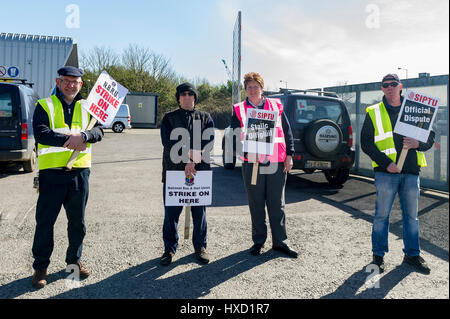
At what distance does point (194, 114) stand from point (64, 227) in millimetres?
2456

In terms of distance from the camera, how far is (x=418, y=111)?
3541mm

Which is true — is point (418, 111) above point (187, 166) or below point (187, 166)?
above

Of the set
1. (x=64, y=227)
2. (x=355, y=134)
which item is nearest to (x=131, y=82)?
(x=355, y=134)

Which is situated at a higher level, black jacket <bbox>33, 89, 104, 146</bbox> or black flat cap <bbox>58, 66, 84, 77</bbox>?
black flat cap <bbox>58, 66, 84, 77</bbox>

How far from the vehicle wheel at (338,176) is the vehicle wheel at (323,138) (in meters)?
1.07

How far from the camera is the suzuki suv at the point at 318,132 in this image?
6.69 meters

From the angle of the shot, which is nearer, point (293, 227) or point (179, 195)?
point (179, 195)

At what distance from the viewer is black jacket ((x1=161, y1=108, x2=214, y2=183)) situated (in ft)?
11.9

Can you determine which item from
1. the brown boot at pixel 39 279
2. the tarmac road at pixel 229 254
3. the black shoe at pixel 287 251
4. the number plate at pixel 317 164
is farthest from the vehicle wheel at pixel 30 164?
the black shoe at pixel 287 251

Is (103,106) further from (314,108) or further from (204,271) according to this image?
(314,108)

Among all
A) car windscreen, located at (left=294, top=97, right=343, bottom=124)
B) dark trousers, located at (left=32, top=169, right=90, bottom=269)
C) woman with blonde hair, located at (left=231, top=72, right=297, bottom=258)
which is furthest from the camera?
car windscreen, located at (left=294, top=97, right=343, bottom=124)

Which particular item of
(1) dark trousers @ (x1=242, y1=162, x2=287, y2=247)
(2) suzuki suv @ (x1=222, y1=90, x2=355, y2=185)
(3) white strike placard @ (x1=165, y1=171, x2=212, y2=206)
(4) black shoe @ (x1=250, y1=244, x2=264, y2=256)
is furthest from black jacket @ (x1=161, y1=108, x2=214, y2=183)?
(2) suzuki suv @ (x1=222, y1=90, x2=355, y2=185)

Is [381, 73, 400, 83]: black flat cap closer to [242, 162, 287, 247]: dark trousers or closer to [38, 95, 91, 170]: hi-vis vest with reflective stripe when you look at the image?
[242, 162, 287, 247]: dark trousers

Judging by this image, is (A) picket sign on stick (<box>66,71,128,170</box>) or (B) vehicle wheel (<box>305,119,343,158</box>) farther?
(B) vehicle wheel (<box>305,119,343,158</box>)
